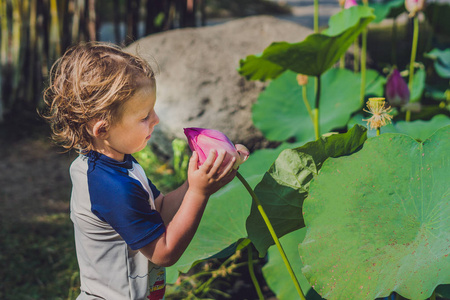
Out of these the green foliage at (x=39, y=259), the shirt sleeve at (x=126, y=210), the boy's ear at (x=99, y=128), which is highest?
the boy's ear at (x=99, y=128)

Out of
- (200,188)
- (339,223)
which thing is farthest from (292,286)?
(200,188)

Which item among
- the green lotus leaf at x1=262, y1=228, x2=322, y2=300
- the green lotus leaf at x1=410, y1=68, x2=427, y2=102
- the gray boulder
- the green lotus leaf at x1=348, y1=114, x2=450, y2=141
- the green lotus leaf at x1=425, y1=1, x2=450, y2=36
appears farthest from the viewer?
the green lotus leaf at x1=425, y1=1, x2=450, y2=36

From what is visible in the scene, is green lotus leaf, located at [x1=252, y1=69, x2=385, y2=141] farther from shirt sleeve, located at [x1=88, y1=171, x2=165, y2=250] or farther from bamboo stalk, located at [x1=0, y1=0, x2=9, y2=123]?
bamboo stalk, located at [x1=0, y1=0, x2=9, y2=123]

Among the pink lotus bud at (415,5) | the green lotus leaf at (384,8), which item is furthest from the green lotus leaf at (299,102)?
the green lotus leaf at (384,8)

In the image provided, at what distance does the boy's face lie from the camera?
0.97 metres

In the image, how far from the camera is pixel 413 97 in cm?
248

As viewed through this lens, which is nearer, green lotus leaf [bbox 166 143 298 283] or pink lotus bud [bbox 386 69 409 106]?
green lotus leaf [bbox 166 143 298 283]

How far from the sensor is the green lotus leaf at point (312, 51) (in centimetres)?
164

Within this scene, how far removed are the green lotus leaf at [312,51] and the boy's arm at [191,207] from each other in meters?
0.83

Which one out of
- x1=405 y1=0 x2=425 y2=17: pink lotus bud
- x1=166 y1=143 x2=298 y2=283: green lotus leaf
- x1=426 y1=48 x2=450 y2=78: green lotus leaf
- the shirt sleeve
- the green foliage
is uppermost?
x1=405 y1=0 x2=425 y2=17: pink lotus bud

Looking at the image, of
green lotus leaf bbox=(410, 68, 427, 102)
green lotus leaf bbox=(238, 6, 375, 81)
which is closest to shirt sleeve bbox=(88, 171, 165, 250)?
green lotus leaf bbox=(238, 6, 375, 81)

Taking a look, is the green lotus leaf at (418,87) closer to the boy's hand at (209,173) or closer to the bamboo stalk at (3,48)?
the boy's hand at (209,173)

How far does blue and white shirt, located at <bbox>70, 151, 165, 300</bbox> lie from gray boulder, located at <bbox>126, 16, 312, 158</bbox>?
64.8 inches

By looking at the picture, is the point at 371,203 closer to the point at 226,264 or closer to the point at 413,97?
the point at 226,264
